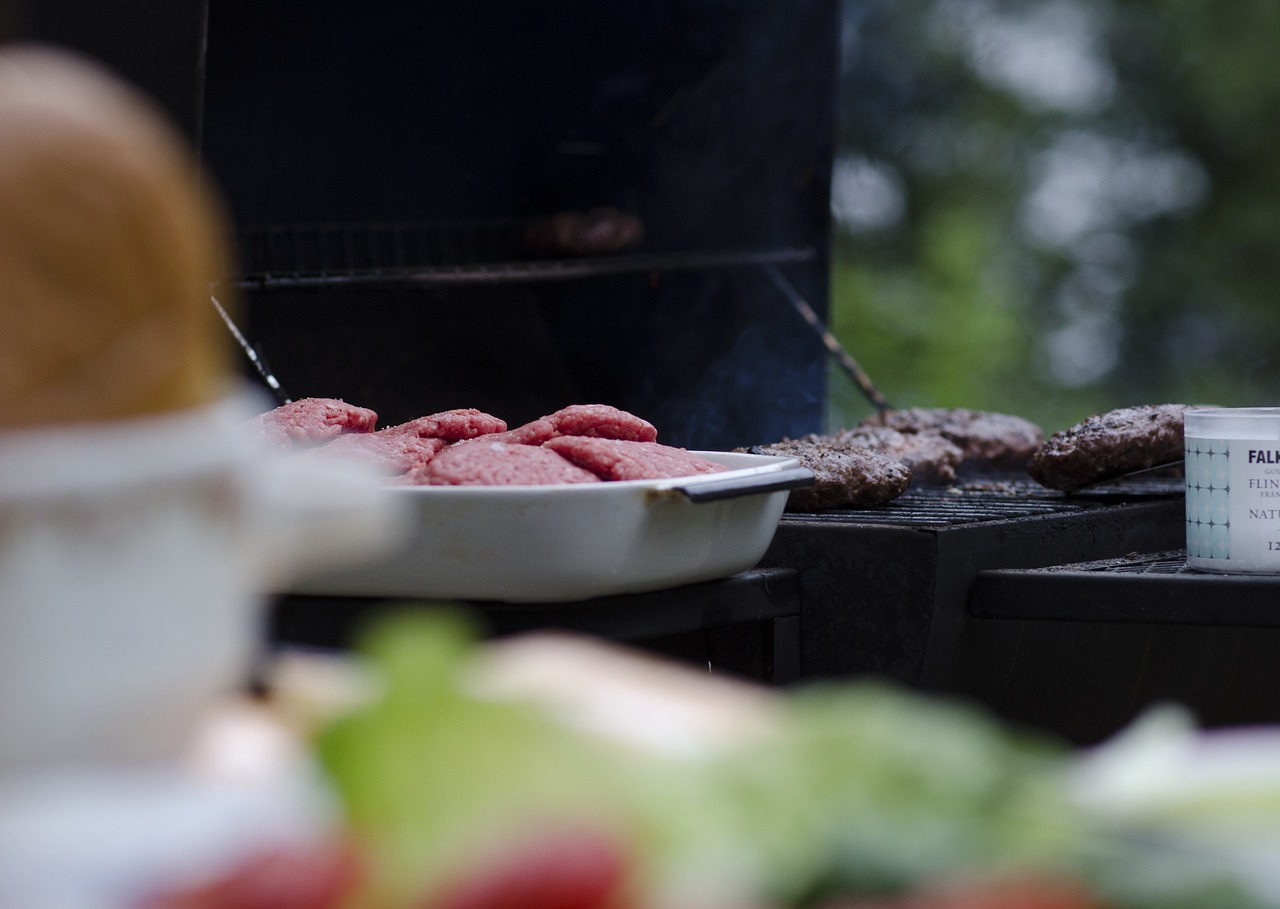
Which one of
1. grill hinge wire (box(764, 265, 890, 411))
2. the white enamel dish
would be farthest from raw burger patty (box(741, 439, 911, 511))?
grill hinge wire (box(764, 265, 890, 411))

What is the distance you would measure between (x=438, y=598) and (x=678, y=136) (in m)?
2.22

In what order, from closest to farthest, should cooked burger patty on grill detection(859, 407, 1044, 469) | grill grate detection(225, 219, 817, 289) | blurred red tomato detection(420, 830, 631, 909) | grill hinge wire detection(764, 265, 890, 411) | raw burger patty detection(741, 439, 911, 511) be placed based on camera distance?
blurred red tomato detection(420, 830, 631, 909) < raw burger patty detection(741, 439, 911, 511) < grill grate detection(225, 219, 817, 289) < cooked burger patty on grill detection(859, 407, 1044, 469) < grill hinge wire detection(764, 265, 890, 411)

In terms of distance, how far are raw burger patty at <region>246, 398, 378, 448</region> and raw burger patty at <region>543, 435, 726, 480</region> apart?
39 cm

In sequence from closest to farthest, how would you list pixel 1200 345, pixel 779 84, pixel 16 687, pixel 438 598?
1. pixel 16 687
2. pixel 438 598
3. pixel 779 84
4. pixel 1200 345

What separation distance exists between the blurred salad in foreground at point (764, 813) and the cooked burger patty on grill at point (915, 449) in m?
2.34

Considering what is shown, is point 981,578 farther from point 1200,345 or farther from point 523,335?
point 1200,345

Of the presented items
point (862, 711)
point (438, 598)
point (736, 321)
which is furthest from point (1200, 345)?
point (862, 711)

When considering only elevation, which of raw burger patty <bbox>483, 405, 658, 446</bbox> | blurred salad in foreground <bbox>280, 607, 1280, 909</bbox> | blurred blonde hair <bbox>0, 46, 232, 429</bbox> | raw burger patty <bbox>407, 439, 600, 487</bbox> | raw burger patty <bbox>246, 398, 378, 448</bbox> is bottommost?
raw burger patty <bbox>246, 398, 378, 448</bbox>

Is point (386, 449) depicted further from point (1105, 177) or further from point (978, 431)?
point (1105, 177)

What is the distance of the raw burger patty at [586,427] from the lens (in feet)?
6.42

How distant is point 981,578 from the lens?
2.13 metres

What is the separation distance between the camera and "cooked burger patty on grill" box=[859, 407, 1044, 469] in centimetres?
322

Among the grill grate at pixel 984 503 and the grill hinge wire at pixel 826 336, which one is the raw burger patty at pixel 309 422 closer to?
the grill grate at pixel 984 503

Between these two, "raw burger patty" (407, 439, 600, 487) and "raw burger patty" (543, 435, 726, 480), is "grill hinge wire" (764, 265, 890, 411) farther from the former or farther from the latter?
"raw burger patty" (407, 439, 600, 487)
